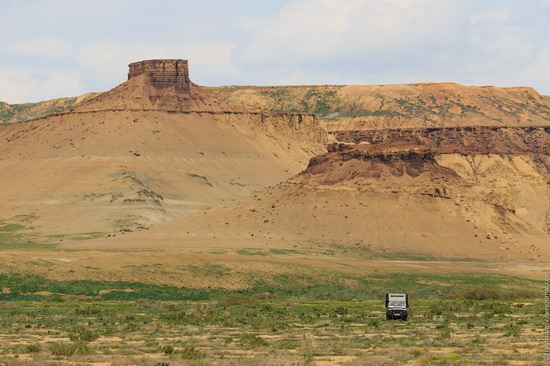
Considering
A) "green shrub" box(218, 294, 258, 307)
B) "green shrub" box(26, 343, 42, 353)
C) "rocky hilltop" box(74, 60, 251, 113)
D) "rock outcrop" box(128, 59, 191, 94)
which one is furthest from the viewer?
"rock outcrop" box(128, 59, 191, 94)

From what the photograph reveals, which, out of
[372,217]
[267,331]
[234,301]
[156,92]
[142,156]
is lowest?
[234,301]

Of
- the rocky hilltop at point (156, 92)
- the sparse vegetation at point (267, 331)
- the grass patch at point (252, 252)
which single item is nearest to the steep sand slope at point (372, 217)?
the grass patch at point (252, 252)

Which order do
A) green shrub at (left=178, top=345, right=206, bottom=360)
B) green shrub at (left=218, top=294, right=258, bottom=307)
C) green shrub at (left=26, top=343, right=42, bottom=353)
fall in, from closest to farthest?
green shrub at (left=178, top=345, right=206, bottom=360)
green shrub at (left=26, top=343, right=42, bottom=353)
green shrub at (left=218, top=294, right=258, bottom=307)

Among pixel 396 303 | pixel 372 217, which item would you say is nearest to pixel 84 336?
pixel 396 303

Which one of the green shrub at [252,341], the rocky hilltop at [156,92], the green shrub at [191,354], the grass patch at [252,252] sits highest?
the rocky hilltop at [156,92]

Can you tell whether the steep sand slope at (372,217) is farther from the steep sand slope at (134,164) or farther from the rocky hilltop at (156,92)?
the rocky hilltop at (156,92)

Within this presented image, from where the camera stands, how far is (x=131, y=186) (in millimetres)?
148125

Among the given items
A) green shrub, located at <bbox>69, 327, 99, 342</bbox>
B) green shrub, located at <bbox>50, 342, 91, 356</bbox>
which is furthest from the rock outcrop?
green shrub, located at <bbox>50, 342, 91, 356</bbox>

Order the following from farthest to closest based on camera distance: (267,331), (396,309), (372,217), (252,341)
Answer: (372,217)
(396,309)
(267,331)
(252,341)

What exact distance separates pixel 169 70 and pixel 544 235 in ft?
247

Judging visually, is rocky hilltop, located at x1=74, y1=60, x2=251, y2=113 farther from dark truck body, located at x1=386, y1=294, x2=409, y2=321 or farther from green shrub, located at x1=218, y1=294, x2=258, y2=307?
dark truck body, located at x1=386, y1=294, x2=409, y2=321

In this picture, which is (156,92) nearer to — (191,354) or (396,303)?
(396,303)

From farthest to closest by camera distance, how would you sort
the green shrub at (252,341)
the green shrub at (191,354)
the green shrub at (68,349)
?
the green shrub at (252,341) < the green shrub at (68,349) < the green shrub at (191,354)

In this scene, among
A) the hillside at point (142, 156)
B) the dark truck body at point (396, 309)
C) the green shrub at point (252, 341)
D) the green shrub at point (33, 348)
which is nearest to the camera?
the green shrub at point (33, 348)
